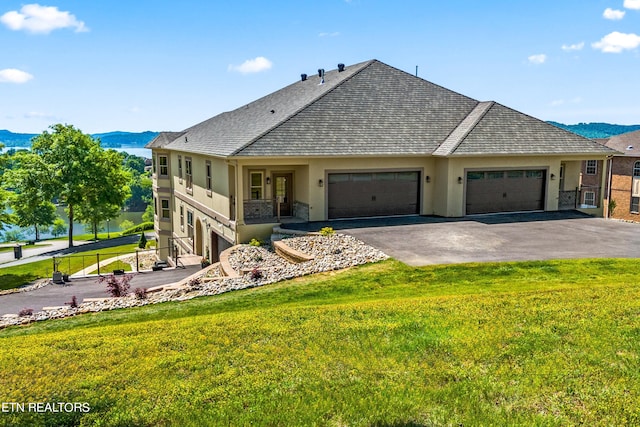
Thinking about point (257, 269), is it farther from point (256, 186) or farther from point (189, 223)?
point (189, 223)

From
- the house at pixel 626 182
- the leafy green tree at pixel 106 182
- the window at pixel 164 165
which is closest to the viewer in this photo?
the window at pixel 164 165

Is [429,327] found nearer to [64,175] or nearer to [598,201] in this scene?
[598,201]

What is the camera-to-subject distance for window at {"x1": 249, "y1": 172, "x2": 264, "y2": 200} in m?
21.4

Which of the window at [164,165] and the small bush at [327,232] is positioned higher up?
the window at [164,165]

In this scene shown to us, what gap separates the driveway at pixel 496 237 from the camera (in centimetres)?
1502

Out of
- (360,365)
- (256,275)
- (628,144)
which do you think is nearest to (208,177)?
(256,275)

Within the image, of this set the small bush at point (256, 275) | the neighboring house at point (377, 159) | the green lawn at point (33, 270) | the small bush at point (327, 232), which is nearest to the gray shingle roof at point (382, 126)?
the neighboring house at point (377, 159)

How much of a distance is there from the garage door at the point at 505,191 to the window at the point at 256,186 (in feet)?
29.7

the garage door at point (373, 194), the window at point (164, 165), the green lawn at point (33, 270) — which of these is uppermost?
the window at point (164, 165)

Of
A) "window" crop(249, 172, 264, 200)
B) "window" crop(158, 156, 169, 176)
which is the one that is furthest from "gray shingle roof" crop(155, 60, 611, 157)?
"window" crop(158, 156, 169, 176)

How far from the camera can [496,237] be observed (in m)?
17.5

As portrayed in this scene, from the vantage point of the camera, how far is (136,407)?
6.09 meters

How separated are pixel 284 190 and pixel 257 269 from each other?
7.72 metres

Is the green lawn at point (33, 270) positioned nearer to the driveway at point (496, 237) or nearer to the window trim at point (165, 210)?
the window trim at point (165, 210)
